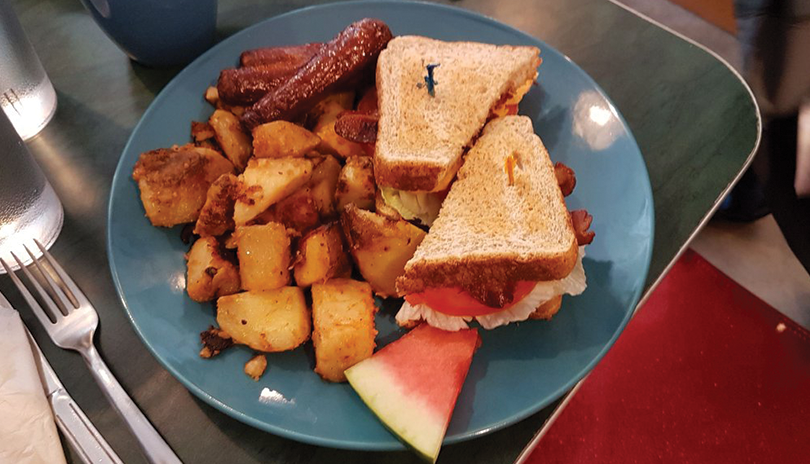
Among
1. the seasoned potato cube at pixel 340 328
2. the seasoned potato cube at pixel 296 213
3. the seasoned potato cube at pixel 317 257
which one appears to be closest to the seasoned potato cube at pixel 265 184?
the seasoned potato cube at pixel 296 213

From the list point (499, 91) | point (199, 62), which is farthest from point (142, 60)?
point (499, 91)

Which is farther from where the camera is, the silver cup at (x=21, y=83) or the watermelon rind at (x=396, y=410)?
the silver cup at (x=21, y=83)

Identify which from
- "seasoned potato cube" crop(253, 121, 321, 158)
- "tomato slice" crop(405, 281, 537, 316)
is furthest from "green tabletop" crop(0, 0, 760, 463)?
"seasoned potato cube" crop(253, 121, 321, 158)

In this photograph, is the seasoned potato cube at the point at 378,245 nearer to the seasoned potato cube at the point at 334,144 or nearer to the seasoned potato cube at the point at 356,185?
the seasoned potato cube at the point at 356,185

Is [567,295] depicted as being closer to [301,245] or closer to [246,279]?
[301,245]

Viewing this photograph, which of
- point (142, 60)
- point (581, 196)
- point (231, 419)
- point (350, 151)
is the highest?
point (142, 60)

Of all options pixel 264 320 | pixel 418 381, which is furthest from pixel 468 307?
pixel 264 320
